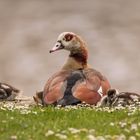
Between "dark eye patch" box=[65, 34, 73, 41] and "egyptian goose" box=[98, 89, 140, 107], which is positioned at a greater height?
"dark eye patch" box=[65, 34, 73, 41]

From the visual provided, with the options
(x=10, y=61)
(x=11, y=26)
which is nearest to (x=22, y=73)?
(x=10, y=61)

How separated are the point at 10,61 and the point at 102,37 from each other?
656 centimetres

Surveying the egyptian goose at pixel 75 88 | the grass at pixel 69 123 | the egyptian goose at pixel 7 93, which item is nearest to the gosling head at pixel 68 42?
the egyptian goose at pixel 75 88

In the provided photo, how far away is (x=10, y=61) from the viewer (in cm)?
4262

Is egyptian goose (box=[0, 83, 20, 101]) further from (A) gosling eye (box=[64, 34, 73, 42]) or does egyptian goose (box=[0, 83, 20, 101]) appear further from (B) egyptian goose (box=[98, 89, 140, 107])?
(B) egyptian goose (box=[98, 89, 140, 107])

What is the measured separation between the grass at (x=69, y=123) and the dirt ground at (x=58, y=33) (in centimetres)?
1657

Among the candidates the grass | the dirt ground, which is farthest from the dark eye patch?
the dirt ground

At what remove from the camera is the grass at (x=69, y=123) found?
14.3 metres

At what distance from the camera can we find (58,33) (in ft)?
156

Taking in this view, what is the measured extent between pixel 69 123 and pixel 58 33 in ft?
105

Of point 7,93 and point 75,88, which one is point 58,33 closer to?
point 7,93

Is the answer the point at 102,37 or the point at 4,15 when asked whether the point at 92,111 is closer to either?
the point at 102,37

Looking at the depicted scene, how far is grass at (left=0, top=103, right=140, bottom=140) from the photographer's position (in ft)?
46.9

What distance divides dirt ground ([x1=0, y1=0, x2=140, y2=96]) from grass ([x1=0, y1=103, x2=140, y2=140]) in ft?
54.4
